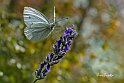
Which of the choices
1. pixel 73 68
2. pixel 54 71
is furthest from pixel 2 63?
pixel 73 68

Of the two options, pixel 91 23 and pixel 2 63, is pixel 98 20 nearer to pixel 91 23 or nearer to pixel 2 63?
pixel 91 23

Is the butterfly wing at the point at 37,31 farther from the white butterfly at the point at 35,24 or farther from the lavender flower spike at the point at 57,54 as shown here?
the lavender flower spike at the point at 57,54

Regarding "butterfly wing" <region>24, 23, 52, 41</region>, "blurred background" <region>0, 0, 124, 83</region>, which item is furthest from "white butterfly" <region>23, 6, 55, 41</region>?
"blurred background" <region>0, 0, 124, 83</region>

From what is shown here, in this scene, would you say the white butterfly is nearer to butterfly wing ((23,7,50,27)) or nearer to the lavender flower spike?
butterfly wing ((23,7,50,27))

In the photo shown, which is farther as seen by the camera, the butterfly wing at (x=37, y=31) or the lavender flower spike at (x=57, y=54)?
the butterfly wing at (x=37, y=31)

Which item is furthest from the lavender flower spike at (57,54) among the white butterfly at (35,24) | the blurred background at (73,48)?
the blurred background at (73,48)

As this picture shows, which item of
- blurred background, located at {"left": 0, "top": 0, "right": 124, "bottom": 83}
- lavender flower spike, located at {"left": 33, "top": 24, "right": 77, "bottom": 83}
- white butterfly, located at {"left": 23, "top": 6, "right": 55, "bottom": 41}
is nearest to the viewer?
lavender flower spike, located at {"left": 33, "top": 24, "right": 77, "bottom": 83}

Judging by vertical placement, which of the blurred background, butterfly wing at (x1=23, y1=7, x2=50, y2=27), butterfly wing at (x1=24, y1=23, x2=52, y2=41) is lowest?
the blurred background
